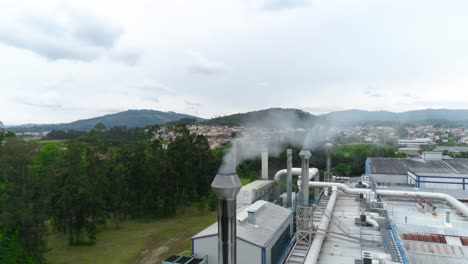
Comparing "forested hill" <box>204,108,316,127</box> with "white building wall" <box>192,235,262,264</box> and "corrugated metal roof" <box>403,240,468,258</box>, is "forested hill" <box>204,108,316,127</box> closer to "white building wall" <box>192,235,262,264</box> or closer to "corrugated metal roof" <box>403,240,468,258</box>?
"white building wall" <box>192,235,262,264</box>

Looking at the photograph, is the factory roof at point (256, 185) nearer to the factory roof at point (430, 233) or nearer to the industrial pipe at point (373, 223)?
the industrial pipe at point (373, 223)

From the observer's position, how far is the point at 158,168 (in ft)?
111

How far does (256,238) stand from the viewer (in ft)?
55.7

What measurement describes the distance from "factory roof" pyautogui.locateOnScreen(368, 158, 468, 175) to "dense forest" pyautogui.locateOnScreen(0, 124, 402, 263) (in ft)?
39.2

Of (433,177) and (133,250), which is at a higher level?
(433,177)

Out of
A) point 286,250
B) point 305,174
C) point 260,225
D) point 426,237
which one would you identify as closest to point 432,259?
point 426,237

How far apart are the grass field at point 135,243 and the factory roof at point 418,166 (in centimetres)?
2500

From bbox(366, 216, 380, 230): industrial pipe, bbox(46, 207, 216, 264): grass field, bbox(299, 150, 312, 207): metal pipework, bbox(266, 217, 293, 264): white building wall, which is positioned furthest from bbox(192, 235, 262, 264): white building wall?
bbox(366, 216, 380, 230): industrial pipe

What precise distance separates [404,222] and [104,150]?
25.8 metres

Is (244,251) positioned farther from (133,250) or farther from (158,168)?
(158,168)

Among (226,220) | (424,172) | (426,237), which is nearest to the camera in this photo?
(226,220)

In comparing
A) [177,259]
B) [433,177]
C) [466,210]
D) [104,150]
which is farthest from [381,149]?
[177,259]

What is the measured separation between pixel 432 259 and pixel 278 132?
39.7 feet

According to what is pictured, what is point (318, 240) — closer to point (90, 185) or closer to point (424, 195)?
point (424, 195)
